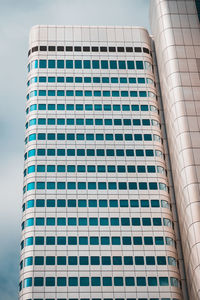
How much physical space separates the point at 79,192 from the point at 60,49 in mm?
35192

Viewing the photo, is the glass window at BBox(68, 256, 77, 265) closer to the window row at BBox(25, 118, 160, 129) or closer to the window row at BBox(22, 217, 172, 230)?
the window row at BBox(22, 217, 172, 230)

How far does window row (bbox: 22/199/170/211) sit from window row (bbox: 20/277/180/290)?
13.6 meters

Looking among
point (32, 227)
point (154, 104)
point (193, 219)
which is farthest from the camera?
point (154, 104)

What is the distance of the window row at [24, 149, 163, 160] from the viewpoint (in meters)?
98.8

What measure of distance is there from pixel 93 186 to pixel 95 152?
7.47 meters

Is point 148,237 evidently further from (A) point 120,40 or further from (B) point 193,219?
(A) point 120,40

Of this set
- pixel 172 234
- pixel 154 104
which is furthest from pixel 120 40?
pixel 172 234

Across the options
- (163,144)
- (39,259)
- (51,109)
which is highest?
(51,109)

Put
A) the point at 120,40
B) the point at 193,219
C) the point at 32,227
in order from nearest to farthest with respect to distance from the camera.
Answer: the point at 193,219 → the point at 32,227 → the point at 120,40

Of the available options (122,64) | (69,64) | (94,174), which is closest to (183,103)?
(94,174)

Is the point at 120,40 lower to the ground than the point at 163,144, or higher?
higher

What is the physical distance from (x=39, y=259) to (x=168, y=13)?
185 ft

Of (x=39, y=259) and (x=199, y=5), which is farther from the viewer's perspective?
(x=199, y=5)

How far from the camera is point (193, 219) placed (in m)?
82.9
